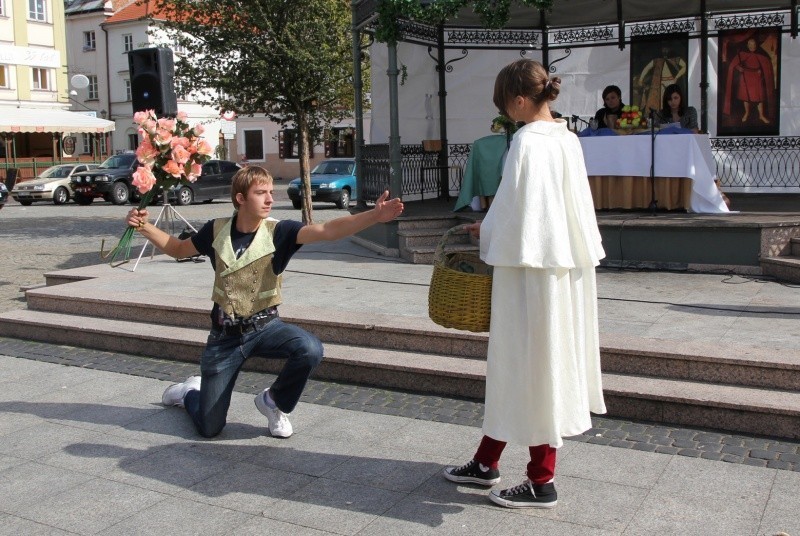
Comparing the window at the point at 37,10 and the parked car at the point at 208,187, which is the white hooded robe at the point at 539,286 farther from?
the window at the point at 37,10

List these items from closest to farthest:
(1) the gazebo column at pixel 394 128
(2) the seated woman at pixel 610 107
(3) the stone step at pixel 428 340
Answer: (3) the stone step at pixel 428 340, (1) the gazebo column at pixel 394 128, (2) the seated woman at pixel 610 107

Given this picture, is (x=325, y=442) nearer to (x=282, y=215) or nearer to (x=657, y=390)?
(x=657, y=390)

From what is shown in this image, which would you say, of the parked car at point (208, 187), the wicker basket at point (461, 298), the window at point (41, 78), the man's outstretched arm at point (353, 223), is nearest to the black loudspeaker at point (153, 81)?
the man's outstretched arm at point (353, 223)

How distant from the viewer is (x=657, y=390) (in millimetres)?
5508

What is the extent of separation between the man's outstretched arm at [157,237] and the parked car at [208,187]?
23973mm

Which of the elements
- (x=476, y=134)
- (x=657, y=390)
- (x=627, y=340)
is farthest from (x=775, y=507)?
(x=476, y=134)

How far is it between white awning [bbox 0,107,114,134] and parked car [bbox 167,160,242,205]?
342 inches

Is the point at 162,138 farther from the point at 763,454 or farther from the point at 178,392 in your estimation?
the point at 763,454

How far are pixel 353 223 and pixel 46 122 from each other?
3450 cm

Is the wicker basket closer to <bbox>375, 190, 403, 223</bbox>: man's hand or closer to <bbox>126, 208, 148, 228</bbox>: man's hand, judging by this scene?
<bbox>375, 190, 403, 223</bbox>: man's hand

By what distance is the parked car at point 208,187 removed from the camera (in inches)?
1160

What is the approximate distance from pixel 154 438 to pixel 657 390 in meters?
3.09

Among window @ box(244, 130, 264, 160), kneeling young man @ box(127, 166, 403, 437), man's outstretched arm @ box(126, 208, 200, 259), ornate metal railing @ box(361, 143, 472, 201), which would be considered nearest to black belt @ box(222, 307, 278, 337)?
kneeling young man @ box(127, 166, 403, 437)

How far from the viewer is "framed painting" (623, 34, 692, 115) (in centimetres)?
1399
